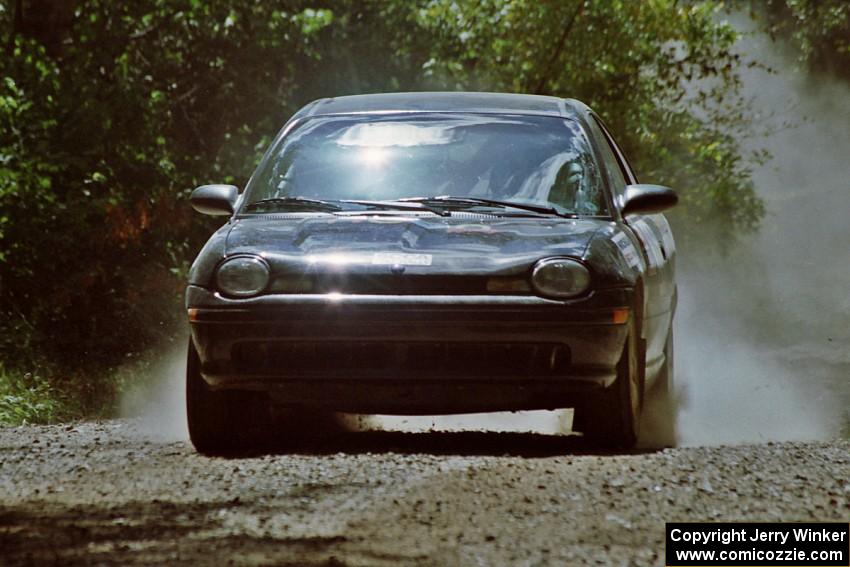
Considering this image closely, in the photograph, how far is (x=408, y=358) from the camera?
266 inches

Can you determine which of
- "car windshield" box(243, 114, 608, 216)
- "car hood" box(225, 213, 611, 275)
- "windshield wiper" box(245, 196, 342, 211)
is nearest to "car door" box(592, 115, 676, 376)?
"car windshield" box(243, 114, 608, 216)

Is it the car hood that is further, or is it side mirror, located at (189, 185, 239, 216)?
side mirror, located at (189, 185, 239, 216)

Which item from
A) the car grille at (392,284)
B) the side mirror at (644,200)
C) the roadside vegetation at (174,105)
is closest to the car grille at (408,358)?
the car grille at (392,284)

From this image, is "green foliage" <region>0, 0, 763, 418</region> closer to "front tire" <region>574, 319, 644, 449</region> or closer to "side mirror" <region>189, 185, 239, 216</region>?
"side mirror" <region>189, 185, 239, 216</region>

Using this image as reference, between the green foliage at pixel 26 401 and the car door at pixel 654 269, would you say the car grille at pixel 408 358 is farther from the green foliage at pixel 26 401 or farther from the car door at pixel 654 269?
the green foliage at pixel 26 401

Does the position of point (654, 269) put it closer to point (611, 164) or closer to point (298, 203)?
point (611, 164)

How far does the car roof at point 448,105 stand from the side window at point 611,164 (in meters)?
0.14

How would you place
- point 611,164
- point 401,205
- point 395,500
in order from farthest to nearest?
point 611,164
point 401,205
point 395,500

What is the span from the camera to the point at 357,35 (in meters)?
21.2

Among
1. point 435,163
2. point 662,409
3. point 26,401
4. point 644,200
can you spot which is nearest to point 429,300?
point 435,163

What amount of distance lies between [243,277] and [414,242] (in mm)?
714

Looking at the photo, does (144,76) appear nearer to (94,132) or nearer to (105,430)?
(94,132)
